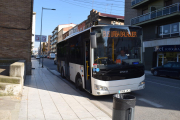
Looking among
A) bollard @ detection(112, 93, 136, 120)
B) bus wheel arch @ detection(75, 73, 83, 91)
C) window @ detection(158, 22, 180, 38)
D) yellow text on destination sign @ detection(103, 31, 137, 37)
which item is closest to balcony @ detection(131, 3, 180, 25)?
window @ detection(158, 22, 180, 38)

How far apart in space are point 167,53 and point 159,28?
386 centimetres

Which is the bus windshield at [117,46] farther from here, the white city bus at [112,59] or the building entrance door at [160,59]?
the building entrance door at [160,59]

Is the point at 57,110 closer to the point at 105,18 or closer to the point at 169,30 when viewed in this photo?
the point at 169,30

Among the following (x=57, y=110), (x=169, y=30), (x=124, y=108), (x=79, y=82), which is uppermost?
(x=169, y=30)

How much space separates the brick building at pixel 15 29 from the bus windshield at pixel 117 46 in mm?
8752

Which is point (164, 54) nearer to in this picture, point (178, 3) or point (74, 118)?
point (178, 3)

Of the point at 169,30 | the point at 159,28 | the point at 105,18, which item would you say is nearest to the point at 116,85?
the point at 169,30

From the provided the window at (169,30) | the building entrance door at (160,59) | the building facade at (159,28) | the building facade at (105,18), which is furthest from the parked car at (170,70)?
the building facade at (105,18)

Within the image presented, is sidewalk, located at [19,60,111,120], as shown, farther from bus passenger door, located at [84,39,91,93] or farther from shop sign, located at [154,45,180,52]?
shop sign, located at [154,45,180,52]

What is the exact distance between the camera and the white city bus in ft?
20.8

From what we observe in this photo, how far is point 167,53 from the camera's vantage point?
840 inches

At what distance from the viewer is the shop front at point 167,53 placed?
1964 centimetres

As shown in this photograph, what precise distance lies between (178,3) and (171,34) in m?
3.75

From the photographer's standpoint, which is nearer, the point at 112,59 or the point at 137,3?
the point at 112,59
